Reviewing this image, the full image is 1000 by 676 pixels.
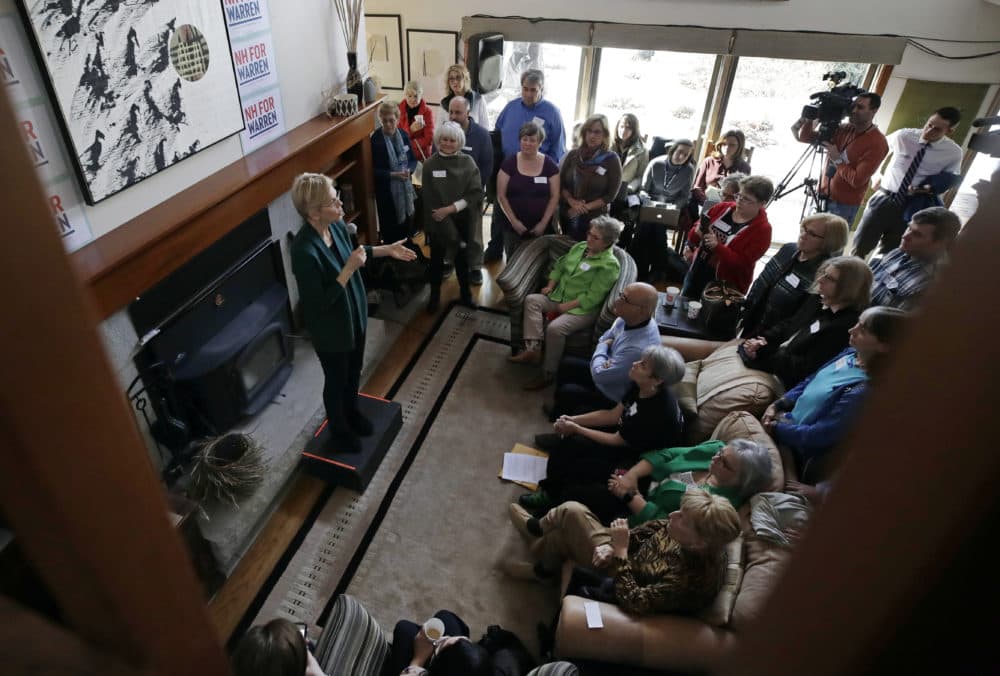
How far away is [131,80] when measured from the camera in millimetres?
2357

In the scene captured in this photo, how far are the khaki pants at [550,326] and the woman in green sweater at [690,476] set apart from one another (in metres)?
1.12

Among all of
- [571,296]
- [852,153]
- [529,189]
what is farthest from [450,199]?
[852,153]

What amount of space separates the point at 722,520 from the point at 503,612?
3.72 feet

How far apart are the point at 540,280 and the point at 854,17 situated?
11.2 feet

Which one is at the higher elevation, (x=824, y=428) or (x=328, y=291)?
(x=328, y=291)

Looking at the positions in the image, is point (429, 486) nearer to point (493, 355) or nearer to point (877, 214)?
point (493, 355)

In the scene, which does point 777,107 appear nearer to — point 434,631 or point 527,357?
point 527,357

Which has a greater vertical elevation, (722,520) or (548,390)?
(722,520)

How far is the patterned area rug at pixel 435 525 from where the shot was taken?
249cm

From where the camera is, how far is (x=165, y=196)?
8.84 ft

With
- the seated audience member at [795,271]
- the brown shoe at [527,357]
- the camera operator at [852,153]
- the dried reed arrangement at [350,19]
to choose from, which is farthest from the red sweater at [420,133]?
the camera operator at [852,153]

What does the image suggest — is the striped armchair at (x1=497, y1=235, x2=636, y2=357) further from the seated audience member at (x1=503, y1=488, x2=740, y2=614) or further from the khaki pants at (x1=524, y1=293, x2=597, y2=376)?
the seated audience member at (x1=503, y1=488, x2=740, y2=614)

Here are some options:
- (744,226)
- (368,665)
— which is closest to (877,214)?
(744,226)

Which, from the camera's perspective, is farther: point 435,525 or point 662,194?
point 662,194
